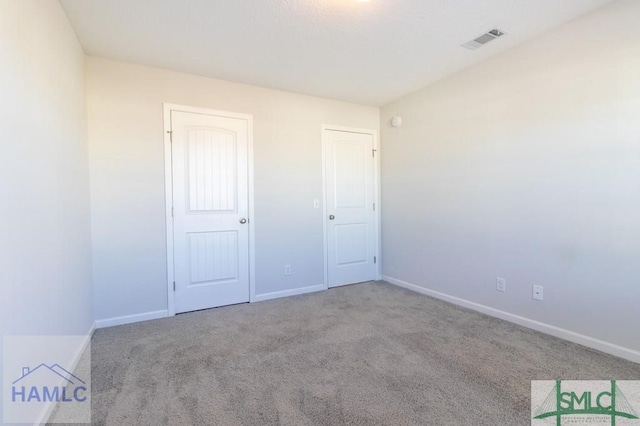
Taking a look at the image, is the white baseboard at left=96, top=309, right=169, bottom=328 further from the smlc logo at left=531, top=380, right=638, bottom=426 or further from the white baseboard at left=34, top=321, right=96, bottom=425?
the smlc logo at left=531, top=380, right=638, bottom=426

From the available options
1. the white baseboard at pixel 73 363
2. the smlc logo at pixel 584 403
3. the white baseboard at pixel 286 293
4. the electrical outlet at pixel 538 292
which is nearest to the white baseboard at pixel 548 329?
the electrical outlet at pixel 538 292

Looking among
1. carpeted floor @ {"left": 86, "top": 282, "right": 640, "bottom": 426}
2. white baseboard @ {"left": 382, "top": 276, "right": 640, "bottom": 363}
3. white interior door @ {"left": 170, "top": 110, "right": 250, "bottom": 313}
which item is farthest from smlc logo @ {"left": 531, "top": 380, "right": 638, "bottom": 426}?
white interior door @ {"left": 170, "top": 110, "right": 250, "bottom": 313}

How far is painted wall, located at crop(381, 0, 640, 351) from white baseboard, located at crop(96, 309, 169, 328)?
2.98 metres

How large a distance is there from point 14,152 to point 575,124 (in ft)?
11.6

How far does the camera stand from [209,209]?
321cm

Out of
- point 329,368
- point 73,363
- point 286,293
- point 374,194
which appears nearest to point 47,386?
point 73,363

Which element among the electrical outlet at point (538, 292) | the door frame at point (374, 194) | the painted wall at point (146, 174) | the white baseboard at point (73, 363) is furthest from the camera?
the door frame at point (374, 194)

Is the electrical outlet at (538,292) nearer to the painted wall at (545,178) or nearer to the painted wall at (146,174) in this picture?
the painted wall at (545,178)

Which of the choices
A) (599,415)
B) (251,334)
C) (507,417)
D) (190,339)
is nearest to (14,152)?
(190,339)

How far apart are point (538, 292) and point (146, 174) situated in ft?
12.3

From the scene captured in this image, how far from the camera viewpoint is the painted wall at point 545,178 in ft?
6.95

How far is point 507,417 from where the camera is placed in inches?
61.0

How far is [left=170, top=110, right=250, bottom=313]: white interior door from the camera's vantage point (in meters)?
3.08

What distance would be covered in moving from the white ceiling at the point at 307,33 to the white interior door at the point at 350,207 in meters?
1.04
